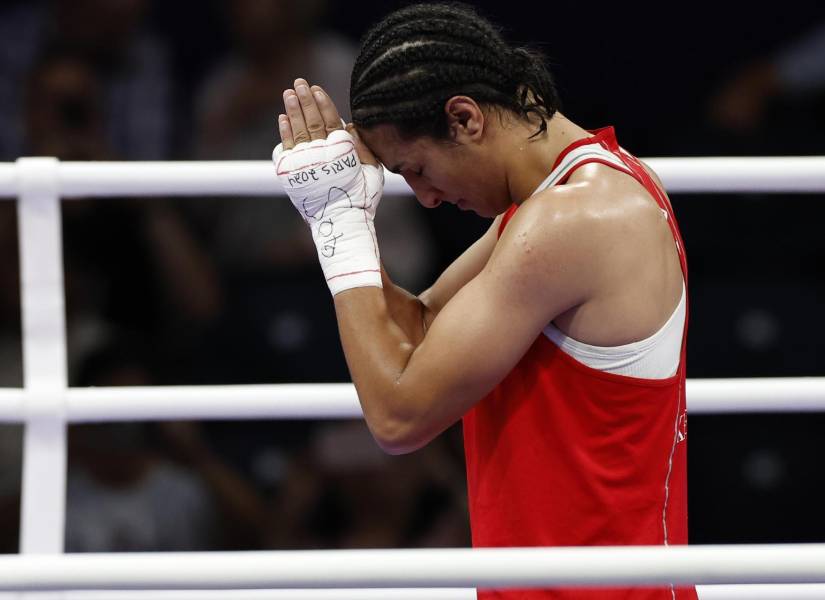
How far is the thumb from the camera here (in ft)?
5.32

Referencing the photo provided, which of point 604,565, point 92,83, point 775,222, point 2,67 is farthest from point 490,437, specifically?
point 2,67

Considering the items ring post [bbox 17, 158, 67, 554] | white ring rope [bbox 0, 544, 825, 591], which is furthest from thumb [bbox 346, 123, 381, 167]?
white ring rope [bbox 0, 544, 825, 591]

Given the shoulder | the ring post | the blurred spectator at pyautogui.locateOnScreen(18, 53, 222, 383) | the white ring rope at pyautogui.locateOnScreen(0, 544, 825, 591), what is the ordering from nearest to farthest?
the white ring rope at pyautogui.locateOnScreen(0, 544, 825, 591)
the shoulder
the ring post
the blurred spectator at pyautogui.locateOnScreen(18, 53, 222, 383)

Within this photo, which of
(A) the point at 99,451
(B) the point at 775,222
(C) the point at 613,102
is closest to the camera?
(A) the point at 99,451

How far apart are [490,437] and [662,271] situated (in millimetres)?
327

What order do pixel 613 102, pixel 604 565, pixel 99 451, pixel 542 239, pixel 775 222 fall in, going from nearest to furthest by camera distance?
pixel 604 565, pixel 542 239, pixel 99 451, pixel 775 222, pixel 613 102

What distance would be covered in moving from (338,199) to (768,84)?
2609mm

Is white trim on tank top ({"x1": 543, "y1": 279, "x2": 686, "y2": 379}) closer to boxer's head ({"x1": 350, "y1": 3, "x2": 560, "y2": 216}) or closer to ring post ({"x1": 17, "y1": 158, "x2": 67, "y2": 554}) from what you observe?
boxer's head ({"x1": 350, "y1": 3, "x2": 560, "y2": 216})

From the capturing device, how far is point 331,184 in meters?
1.58

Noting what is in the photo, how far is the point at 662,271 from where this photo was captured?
150cm

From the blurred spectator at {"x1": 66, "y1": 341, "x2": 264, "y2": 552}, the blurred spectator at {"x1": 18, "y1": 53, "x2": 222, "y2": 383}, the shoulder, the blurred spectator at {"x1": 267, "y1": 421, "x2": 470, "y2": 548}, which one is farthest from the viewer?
the blurred spectator at {"x1": 18, "y1": 53, "x2": 222, "y2": 383}

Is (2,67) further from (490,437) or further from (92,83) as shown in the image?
(490,437)
